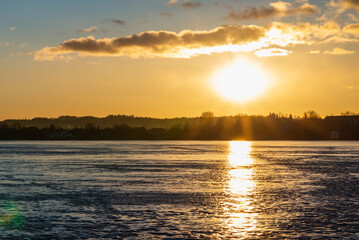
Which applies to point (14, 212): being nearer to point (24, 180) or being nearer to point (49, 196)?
point (49, 196)

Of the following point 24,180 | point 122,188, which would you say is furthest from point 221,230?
point 24,180

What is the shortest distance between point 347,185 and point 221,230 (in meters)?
22.3

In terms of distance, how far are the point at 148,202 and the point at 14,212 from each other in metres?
7.69

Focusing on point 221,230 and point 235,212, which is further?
point 235,212

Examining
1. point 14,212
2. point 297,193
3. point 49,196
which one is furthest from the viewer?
point 297,193

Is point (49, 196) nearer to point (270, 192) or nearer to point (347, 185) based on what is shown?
point (270, 192)

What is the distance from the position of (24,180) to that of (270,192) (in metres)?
21.9

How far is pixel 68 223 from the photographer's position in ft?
73.4

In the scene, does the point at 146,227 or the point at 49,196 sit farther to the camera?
the point at 49,196

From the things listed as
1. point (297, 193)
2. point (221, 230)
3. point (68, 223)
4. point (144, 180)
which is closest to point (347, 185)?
point (297, 193)

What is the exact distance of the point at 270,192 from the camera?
3438cm

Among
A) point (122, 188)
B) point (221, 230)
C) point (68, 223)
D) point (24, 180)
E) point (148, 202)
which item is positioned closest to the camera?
point (221, 230)

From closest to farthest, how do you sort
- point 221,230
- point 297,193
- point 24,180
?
point 221,230 < point 297,193 < point 24,180

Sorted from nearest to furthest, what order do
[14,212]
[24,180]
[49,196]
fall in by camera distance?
[14,212] → [49,196] → [24,180]
